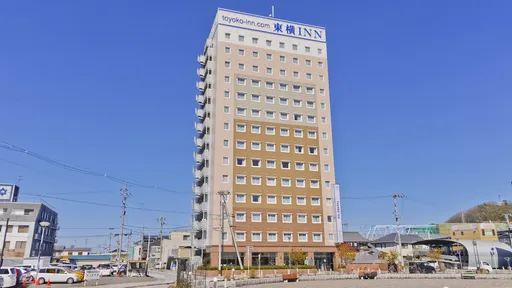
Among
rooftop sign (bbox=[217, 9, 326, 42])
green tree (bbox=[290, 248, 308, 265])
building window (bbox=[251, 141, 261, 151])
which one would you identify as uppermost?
rooftop sign (bbox=[217, 9, 326, 42])

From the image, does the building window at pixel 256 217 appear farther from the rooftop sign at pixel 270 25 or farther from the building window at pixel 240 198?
the rooftop sign at pixel 270 25

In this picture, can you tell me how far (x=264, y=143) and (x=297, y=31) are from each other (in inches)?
975

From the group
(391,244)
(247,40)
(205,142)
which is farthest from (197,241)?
(391,244)

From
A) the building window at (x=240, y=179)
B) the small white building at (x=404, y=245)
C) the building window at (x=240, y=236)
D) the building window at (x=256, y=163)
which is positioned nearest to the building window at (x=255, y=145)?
the building window at (x=256, y=163)

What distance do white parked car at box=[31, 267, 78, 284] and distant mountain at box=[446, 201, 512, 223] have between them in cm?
15495

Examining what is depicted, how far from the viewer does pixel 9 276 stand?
95.3 feet

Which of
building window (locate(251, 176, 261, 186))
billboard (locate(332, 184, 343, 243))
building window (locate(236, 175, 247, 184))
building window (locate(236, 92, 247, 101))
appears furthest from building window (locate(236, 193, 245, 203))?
building window (locate(236, 92, 247, 101))

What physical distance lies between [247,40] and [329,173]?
28.8m

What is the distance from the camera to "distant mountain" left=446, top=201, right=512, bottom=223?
5901 inches

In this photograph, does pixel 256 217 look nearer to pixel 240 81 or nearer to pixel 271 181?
pixel 271 181

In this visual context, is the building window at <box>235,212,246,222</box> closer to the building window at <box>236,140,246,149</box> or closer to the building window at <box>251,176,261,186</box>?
the building window at <box>251,176,261,186</box>

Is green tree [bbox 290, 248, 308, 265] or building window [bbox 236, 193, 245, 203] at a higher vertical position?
building window [bbox 236, 193, 245, 203]

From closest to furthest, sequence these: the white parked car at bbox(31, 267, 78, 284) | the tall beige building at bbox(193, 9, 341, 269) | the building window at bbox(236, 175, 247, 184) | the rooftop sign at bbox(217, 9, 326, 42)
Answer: the white parked car at bbox(31, 267, 78, 284) < the tall beige building at bbox(193, 9, 341, 269) < the building window at bbox(236, 175, 247, 184) < the rooftop sign at bbox(217, 9, 326, 42)

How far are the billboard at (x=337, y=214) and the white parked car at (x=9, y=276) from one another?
1904 inches
